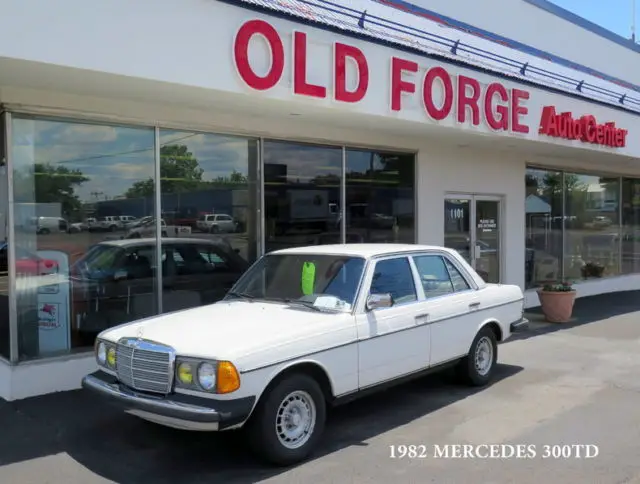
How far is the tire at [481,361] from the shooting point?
650 cm

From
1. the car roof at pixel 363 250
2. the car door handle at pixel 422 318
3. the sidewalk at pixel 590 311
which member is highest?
the car roof at pixel 363 250

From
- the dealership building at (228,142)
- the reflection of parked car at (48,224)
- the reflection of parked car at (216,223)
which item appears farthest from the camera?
the reflection of parked car at (216,223)

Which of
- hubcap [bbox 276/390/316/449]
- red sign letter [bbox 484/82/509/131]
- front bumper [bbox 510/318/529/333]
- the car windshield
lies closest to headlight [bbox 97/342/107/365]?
the car windshield

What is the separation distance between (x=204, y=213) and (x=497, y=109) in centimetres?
472

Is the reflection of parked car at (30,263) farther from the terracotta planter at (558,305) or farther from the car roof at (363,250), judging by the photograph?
the terracotta planter at (558,305)

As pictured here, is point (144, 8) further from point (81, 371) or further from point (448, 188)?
point (448, 188)

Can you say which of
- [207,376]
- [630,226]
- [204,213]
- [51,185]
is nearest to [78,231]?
[51,185]

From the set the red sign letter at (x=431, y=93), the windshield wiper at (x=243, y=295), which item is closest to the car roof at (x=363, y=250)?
the windshield wiper at (x=243, y=295)

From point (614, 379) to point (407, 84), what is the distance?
435cm

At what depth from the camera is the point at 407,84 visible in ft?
25.9

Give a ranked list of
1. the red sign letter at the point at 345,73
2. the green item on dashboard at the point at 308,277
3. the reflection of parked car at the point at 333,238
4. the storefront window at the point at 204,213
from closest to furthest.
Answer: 1. the green item on dashboard at the point at 308,277
2. the red sign letter at the point at 345,73
3. the storefront window at the point at 204,213
4. the reflection of parked car at the point at 333,238

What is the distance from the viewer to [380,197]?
33.2 feet

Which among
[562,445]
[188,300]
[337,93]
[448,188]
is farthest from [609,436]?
[448,188]

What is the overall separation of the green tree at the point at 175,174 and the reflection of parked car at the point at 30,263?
46.6 inches
